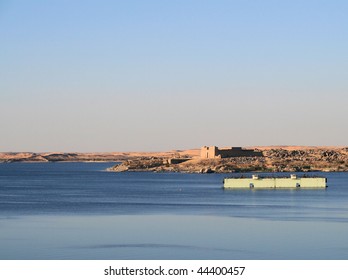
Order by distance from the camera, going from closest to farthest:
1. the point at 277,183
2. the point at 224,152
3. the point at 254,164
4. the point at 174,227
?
the point at 174,227
the point at 277,183
the point at 254,164
the point at 224,152

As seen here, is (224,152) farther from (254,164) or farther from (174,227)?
(174,227)

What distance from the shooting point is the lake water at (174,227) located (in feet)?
107

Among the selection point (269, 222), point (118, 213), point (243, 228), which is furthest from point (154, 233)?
point (118, 213)

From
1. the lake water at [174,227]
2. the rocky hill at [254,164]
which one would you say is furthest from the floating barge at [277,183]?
the rocky hill at [254,164]

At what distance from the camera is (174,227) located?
42906mm

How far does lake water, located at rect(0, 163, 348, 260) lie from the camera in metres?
32.7

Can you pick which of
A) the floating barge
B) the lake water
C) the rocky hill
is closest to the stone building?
the rocky hill

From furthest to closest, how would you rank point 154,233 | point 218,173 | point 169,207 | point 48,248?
point 218,173 < point 169,207 < point 154,233 < point 48,248

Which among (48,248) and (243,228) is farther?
(243,228)

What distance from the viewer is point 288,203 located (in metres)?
63.0

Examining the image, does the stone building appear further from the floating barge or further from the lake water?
the lake water

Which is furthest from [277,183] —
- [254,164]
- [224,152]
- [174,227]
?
[224,152]

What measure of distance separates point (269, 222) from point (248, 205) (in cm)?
1554
